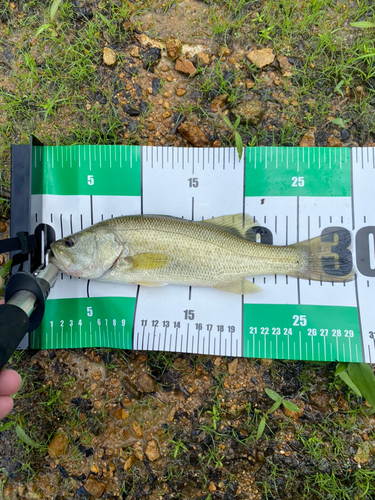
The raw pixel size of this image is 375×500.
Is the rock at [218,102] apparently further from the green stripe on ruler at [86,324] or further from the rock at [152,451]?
the rock at [152,451]

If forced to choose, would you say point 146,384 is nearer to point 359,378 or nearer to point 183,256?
point 183,256

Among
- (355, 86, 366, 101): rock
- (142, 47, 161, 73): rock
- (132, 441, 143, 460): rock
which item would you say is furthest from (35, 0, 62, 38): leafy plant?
(132, 441, 143, 460): rock

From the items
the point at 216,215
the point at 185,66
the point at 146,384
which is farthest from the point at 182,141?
the point at 146,384

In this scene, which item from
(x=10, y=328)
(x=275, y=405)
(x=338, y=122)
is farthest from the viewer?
(x=338, y=122)

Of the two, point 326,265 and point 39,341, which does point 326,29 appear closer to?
point 326,265

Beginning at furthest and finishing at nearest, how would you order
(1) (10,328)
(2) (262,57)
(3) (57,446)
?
(2) (262,57)
(3) (57,446)
(1) (10,328)

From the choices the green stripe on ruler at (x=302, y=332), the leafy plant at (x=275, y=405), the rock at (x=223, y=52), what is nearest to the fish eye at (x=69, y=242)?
the green stripe on ruler at (x=302, y=332)

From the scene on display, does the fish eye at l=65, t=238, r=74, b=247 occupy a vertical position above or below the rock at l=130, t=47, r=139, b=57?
below

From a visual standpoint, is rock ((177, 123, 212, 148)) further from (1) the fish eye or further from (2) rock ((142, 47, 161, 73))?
(1) the fish eye
